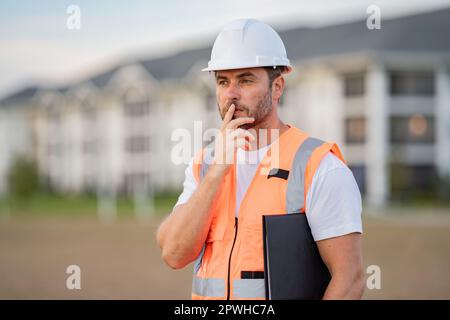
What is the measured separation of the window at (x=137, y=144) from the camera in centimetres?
6225

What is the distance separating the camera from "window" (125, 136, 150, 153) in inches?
2451

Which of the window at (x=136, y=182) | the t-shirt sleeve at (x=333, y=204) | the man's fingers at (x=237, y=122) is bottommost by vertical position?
the window at (x=136, y=182)

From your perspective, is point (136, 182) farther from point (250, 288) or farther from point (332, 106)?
point (250, 288)

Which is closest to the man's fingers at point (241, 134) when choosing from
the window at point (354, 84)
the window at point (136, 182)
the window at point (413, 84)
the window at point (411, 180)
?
the window at point (411, 180)

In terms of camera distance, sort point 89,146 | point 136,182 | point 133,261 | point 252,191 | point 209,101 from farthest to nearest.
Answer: point 89,146, point 136,182, point 209,101, point 133,261, point 252,191

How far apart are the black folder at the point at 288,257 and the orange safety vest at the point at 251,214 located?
8cm

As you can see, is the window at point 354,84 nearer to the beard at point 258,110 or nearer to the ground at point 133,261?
the ground at point 133,261

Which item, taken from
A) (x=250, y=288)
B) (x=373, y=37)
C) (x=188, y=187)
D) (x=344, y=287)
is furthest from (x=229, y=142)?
(x=373, y=37)

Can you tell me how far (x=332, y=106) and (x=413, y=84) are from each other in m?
5.29

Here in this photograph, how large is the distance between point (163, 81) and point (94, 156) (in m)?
12.4

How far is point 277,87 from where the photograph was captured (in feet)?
10.3
